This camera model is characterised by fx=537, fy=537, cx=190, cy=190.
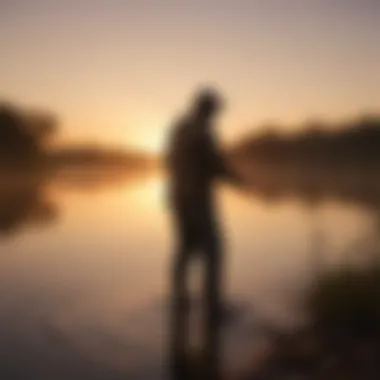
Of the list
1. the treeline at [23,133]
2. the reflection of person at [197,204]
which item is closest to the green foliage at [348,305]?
the reflection of person at [197,204]

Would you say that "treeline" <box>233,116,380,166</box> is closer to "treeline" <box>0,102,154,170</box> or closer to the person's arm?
the person's arm

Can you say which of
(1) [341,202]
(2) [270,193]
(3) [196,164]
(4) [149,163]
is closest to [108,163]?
(4) [149,163]

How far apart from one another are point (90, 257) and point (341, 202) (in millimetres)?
535

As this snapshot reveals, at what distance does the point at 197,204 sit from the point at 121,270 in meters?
0.21

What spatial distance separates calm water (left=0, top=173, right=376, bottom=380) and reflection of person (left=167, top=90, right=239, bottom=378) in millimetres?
27

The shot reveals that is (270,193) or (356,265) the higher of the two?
(270,193)

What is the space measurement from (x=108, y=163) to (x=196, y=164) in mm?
198

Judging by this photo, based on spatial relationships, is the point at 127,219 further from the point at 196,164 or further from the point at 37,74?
the point at 37,74

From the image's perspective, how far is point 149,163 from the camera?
1.09 meters

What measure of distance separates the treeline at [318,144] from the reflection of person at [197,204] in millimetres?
102

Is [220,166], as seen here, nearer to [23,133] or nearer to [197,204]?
[197,204]

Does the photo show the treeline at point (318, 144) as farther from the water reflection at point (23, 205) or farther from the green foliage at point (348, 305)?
the water reflection at point (23, 205)

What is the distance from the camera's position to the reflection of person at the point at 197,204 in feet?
3.46

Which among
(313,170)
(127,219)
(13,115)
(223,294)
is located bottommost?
(223,294)
